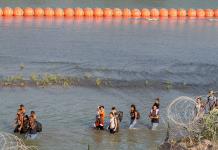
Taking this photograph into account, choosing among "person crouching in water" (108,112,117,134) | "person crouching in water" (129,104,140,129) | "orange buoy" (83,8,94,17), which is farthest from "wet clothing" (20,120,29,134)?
"orange buoy" (83,8,94,17)

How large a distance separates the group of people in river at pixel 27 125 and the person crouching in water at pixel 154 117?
4.11 metres

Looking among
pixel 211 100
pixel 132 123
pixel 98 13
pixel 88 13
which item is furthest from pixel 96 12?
pixel 132 123

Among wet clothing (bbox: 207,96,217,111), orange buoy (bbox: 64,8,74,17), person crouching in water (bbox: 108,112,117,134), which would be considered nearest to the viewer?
person crouching in water (bbox: 108,112,117,134)

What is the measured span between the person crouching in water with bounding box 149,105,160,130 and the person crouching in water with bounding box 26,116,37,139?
432 centimetres

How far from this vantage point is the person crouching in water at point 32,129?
17688 millimetres

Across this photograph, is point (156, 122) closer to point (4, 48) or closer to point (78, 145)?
point (78, 145)

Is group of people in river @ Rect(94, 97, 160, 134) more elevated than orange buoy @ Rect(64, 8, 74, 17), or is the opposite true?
orange buoy @ Rect(64, 8, 74, 17)

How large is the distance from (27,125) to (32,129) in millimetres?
381

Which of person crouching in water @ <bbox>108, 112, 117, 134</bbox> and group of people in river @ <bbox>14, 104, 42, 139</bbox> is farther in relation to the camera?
person crouching in water @ <bbox>108, 112, 117, 134</bbox>

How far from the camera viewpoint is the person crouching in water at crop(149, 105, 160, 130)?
19.2 m

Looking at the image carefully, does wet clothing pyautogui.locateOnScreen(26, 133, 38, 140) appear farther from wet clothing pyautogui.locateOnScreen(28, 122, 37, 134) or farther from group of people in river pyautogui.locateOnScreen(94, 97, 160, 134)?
group of people in river pyautogui.locateOnScreen(94, 97, 160, 134)

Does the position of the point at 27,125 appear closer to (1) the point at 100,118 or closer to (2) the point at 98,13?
(1) the point at 100,118

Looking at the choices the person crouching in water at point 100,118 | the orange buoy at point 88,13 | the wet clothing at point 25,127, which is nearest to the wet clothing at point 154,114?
the person crouching in water at point 100,118

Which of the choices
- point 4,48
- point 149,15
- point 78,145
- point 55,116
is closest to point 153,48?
point 4,48
